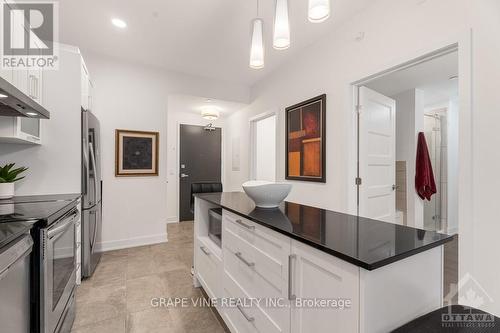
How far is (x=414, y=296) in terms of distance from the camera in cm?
89

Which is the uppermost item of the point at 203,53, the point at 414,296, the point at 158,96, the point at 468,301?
the point at 203,53

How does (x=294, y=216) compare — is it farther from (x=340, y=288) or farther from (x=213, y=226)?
(x=213, y=226)

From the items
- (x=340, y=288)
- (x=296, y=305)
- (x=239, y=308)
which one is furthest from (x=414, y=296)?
(x=239, y=308)

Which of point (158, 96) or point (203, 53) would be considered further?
point (158, 96)

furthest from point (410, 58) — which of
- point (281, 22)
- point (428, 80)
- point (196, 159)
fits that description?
point (196, 159)

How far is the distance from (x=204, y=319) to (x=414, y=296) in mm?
1475

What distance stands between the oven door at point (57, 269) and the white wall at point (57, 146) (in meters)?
0.60

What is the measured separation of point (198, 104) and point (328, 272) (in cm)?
396

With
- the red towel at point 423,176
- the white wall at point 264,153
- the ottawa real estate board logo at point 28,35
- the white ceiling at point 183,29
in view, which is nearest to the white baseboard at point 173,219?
the white wall at point 264,153

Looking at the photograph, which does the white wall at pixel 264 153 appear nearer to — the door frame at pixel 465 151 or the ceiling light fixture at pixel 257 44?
the ceiling light fixture at pixel 257 44

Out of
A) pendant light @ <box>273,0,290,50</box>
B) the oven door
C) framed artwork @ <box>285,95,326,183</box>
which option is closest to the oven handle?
the oven door

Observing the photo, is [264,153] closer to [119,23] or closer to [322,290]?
[119,23]

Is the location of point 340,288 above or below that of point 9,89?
below

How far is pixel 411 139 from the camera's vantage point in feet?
11.2
